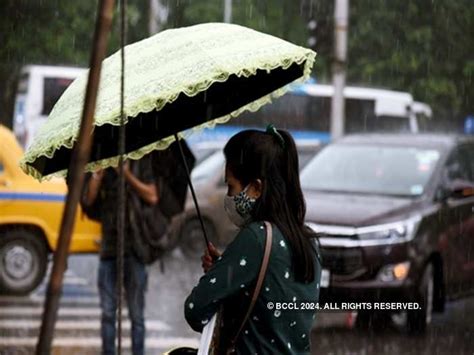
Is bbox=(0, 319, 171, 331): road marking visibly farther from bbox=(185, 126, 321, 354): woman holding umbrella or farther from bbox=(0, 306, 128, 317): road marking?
bbox=(185, 126, 321, 354): woman holding umbrella

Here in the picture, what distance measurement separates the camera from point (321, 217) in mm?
9852

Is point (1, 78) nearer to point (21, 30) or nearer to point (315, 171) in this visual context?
point (21, 30)

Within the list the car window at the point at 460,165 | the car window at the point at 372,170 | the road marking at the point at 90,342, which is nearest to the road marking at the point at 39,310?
the road marking at the point at 90,342

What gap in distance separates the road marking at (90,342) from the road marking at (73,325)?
0.45 m

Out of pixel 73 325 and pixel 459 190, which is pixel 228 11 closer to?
pixel 459 190

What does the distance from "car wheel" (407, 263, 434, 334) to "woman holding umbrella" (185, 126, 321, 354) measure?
654 cm

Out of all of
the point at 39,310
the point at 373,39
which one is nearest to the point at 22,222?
the point at 39,310

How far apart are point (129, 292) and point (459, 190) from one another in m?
4.25

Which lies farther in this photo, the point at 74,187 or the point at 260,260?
the point at 260,260

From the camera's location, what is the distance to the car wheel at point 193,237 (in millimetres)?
15720

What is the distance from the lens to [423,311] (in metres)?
9.63

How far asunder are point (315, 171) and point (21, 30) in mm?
12455

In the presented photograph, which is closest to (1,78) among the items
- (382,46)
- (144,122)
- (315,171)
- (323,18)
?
(323,18)

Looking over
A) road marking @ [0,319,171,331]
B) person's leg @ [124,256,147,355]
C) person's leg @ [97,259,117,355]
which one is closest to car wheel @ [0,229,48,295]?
road marking @ [0,319,171,331]
